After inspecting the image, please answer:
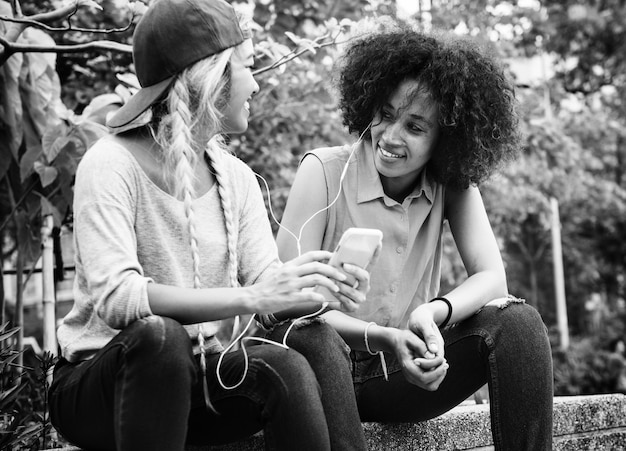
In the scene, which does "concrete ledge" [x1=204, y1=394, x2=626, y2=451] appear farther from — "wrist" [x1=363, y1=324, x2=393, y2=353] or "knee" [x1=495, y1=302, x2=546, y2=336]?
"knee" [x1=495, y1=302, x2=546, y2=336]

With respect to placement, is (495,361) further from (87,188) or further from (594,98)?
(594,98)

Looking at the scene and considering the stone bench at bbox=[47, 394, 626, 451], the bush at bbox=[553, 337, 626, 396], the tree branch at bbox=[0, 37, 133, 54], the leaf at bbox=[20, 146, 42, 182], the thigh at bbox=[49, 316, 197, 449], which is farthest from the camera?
the bush at bbox=[553, 337, 626, 396]

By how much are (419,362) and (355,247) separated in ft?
1.46

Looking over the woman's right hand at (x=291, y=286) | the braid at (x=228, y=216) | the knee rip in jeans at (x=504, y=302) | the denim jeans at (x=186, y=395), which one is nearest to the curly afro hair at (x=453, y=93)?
the knee rip in jeans at (x=504, y=302)

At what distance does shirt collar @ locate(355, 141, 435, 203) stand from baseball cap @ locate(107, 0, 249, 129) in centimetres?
76

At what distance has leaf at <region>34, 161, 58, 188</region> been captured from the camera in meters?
2.96

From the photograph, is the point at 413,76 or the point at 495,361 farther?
the point at 413,76

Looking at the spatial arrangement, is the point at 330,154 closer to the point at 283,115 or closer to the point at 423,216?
the point at 423,216

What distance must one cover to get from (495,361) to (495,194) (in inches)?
162

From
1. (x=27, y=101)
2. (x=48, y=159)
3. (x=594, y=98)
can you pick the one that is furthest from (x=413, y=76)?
(x=594, y=98)

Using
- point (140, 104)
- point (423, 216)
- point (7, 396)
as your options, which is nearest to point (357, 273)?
point (140, 104)

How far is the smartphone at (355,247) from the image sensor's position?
79.6 inches

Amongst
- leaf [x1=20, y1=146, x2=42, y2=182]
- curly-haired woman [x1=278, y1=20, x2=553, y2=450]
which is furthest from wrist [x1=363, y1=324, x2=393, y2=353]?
leaf [x1=20, y1=146, x2=42, y2=182]

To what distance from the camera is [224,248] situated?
2.20m
